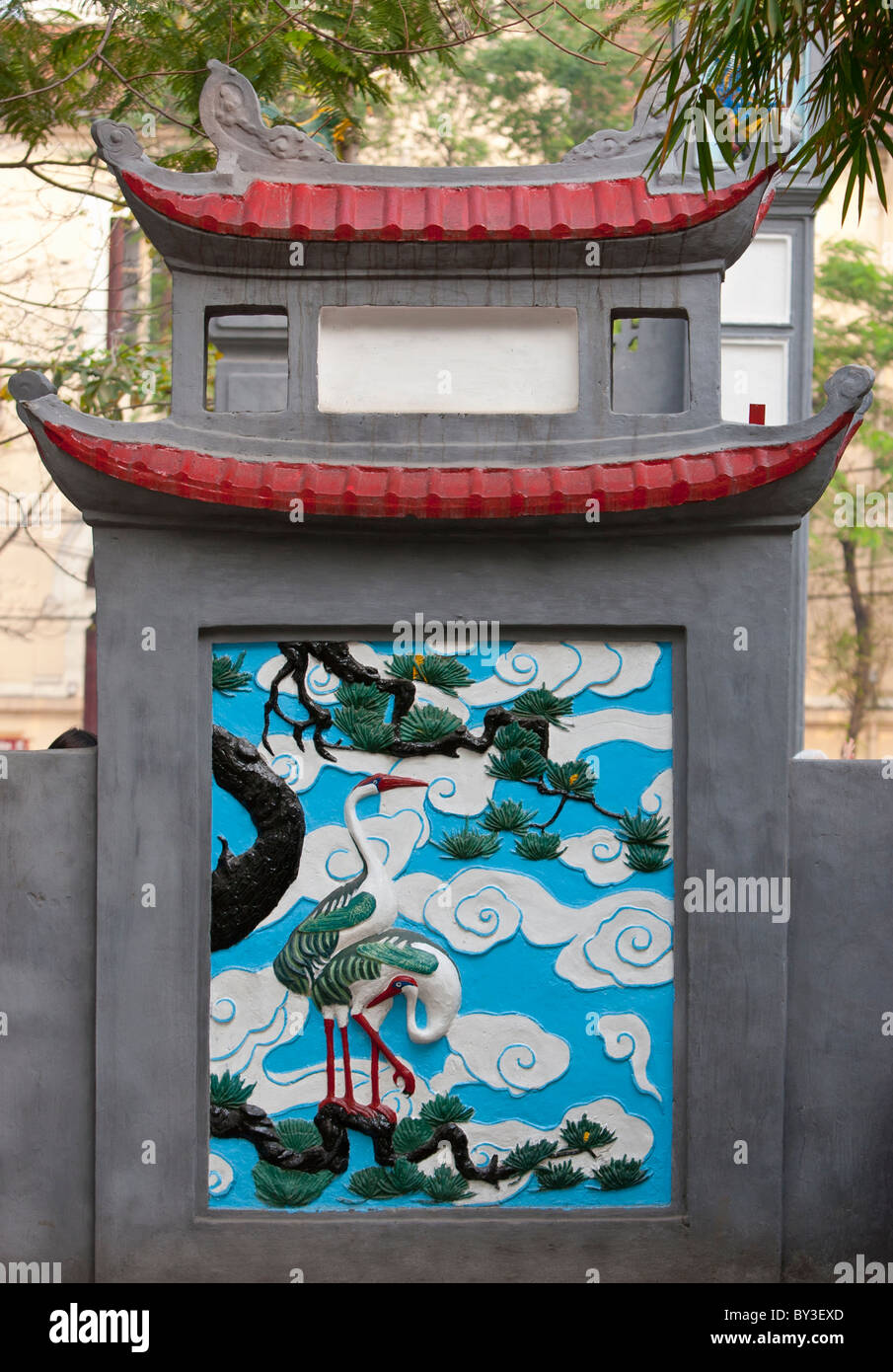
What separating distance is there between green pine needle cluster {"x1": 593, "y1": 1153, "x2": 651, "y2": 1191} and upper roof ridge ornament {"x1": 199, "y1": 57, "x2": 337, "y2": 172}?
4.78 metres

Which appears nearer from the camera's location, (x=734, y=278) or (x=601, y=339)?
(x=601, y=339)

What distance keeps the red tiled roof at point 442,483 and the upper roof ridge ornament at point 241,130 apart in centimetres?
149

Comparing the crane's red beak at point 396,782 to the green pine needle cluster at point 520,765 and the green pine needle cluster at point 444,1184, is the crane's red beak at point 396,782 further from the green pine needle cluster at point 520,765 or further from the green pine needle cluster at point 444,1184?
the green pine needle cluster at point 444,1184

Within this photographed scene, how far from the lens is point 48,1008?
6.16 metres

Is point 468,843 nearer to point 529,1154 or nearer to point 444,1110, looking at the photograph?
point 444,1110

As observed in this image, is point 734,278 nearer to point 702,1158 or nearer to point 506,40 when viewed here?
point 702,1158

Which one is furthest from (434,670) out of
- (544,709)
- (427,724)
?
(544,709)

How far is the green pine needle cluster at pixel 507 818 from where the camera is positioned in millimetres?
6164

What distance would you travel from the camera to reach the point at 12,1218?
6.16m

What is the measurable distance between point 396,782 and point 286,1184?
1.87m

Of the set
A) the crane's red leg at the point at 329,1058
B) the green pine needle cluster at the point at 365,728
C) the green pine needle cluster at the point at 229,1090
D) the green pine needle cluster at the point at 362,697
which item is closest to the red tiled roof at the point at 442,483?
the green pine needle cluster at the point at 362,697

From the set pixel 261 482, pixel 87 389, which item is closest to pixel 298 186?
pixel 261 482

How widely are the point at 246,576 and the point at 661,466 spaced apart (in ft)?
6.27

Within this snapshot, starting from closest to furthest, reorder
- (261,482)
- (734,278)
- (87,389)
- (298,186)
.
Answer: (261,482) → (298,186) → (734,278) → (87,389)
